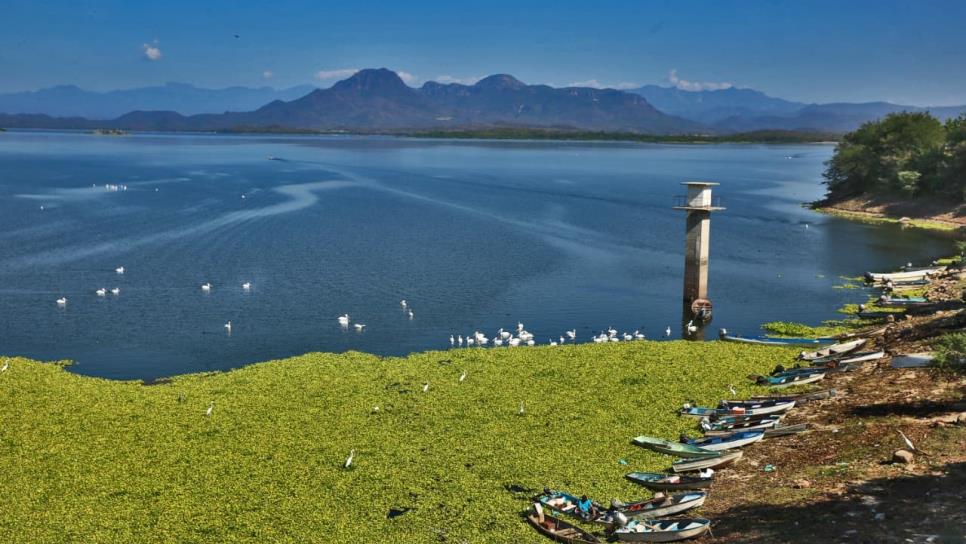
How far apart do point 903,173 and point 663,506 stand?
91.0 meters

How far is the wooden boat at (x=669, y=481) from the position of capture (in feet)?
77.7

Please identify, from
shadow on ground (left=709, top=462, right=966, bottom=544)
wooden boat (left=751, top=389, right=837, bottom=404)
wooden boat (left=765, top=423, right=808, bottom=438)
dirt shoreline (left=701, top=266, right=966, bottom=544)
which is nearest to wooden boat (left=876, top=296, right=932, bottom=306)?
dirt shoreline (left=701, top=266, right=966, bottom=544)

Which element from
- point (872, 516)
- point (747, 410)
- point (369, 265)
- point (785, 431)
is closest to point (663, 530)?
point (872, 516)

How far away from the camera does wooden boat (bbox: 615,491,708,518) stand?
70.7 feet

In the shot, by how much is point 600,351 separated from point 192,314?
87.4 ft

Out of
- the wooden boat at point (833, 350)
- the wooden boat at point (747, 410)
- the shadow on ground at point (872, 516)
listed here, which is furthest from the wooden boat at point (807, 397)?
the shadow on ground at point (872, 516)

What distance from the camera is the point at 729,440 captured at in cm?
2650

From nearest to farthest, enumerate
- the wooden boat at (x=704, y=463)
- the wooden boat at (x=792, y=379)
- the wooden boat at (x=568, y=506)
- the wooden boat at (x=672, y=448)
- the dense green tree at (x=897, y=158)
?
the wooden boat at (x=568, y=506), the wooden boat at (x=704, y=463), the wooden boat at (x=672, y=448), the wooden boat at (x=792, y=379), the dense green tree at (x=897, y=158)

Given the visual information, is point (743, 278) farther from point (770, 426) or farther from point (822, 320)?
point (770, 426)

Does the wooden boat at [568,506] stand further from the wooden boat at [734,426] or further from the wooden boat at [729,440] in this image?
the wooden boat at [734,426]

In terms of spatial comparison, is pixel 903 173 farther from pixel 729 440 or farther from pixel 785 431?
pixel 729 440

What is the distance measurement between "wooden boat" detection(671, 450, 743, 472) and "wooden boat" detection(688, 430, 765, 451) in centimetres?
73

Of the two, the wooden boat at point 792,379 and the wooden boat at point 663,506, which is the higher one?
the wooden boat at point 792,379

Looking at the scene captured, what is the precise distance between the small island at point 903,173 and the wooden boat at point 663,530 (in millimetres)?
82278
